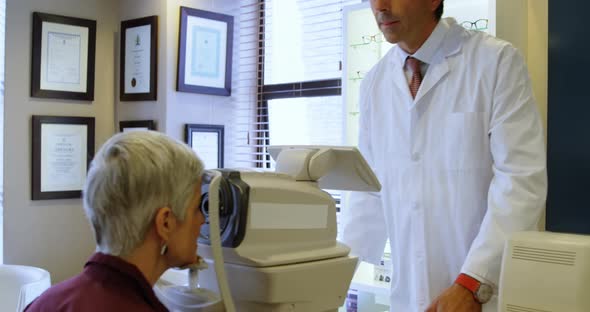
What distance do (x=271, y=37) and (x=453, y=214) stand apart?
75.7 inches

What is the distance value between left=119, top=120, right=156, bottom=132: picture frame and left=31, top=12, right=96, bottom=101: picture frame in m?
0.22

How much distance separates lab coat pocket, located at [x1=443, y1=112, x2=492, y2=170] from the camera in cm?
162

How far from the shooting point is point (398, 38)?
1755mm

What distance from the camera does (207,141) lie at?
316cm

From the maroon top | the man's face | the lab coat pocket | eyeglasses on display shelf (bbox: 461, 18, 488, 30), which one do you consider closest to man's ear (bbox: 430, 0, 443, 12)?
the man's face

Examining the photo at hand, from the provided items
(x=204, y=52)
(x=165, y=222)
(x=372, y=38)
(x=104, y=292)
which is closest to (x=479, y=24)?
(x=372, y=38)

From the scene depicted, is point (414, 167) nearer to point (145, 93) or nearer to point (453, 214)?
point (453, 214)

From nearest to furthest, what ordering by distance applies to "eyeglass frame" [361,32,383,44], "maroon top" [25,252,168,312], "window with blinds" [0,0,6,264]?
"maroon top" [25,252,168,312] < "eyeglass frame" [361,32,383,44] < "window with blinds" [0,0,6,264]

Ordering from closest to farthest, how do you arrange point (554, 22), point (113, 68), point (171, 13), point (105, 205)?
point (105, 205)
point (554, 22)
point (171, 13)
point (113, 68)

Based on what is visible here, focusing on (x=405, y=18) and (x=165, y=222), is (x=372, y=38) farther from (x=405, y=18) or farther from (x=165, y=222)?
(x=165, y=222)

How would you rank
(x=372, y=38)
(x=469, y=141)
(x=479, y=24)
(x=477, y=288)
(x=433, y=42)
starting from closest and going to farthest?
(x=477, y=288) < (x=469, y=141) < (x=433, y=42) < (x=479, y=24) < (x=372, y=38)

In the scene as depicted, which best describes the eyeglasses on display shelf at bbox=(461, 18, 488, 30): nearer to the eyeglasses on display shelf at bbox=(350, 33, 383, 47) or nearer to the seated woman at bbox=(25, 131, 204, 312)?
the eyeglasses on display shelf at bbox=(350, 33, 383, 47)

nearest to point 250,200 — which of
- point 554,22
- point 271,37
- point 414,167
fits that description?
point 414,167

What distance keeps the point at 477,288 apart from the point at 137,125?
2.14 meters
